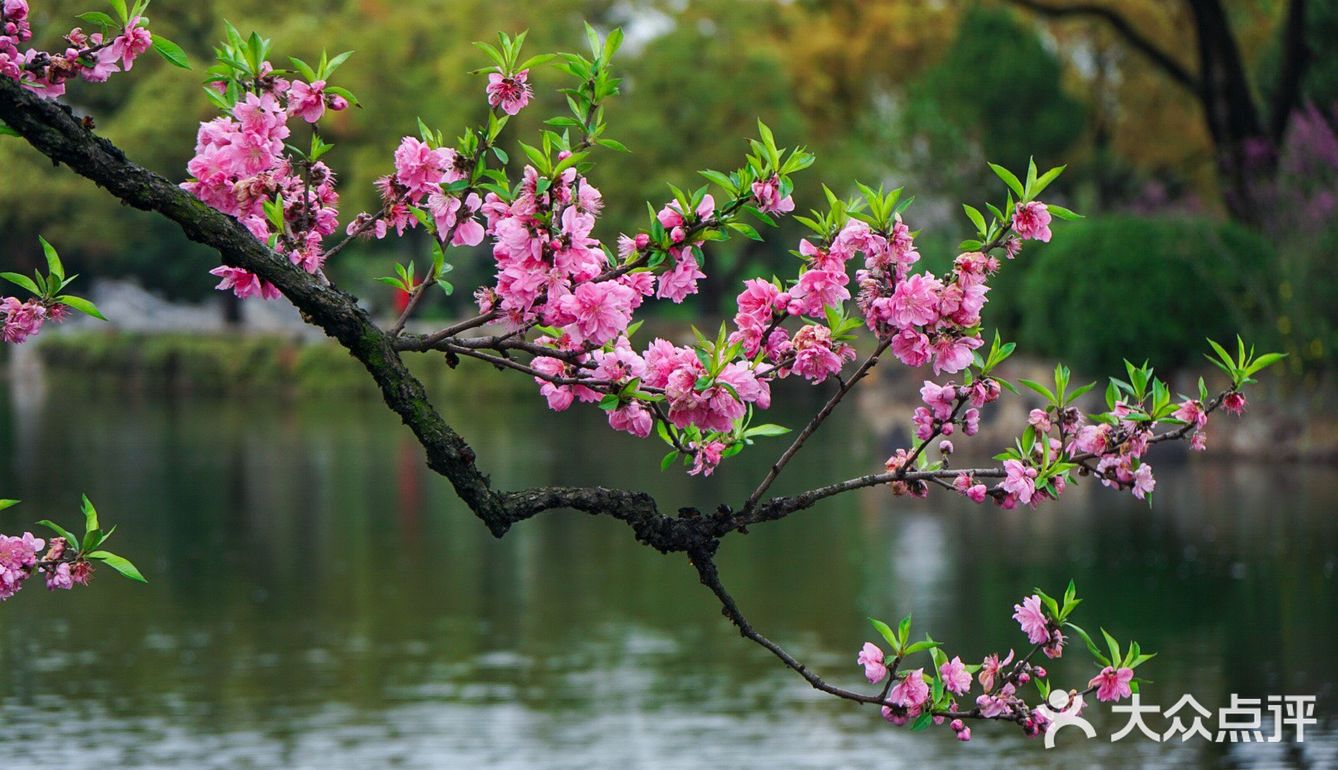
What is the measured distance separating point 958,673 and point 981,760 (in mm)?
5763

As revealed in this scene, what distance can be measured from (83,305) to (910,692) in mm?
2038

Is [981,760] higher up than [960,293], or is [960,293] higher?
[960,293]

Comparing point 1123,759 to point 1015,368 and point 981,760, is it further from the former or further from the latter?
point 1015,368

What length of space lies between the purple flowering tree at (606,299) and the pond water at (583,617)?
537 centimetres

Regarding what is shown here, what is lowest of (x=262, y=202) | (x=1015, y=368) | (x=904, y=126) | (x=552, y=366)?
(x=552, y=366)

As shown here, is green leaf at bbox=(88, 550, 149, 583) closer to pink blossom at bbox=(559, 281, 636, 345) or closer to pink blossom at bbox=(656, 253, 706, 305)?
pink blossom at bbox=(559, 281, 636, 345)

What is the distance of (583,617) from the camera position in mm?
14352

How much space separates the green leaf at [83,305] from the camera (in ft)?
13.4

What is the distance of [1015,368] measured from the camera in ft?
90.4

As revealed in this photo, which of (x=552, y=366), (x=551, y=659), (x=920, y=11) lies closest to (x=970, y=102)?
(x=920, y=11)

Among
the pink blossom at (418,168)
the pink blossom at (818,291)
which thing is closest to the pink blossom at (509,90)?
the pink blossom at (418,168)

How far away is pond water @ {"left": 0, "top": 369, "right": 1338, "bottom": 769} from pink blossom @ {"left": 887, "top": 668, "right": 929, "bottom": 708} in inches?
209

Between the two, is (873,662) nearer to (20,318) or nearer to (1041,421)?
(1041,421)

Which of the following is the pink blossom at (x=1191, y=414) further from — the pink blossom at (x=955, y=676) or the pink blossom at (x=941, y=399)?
the pink blossom at (x=955, y=676)
